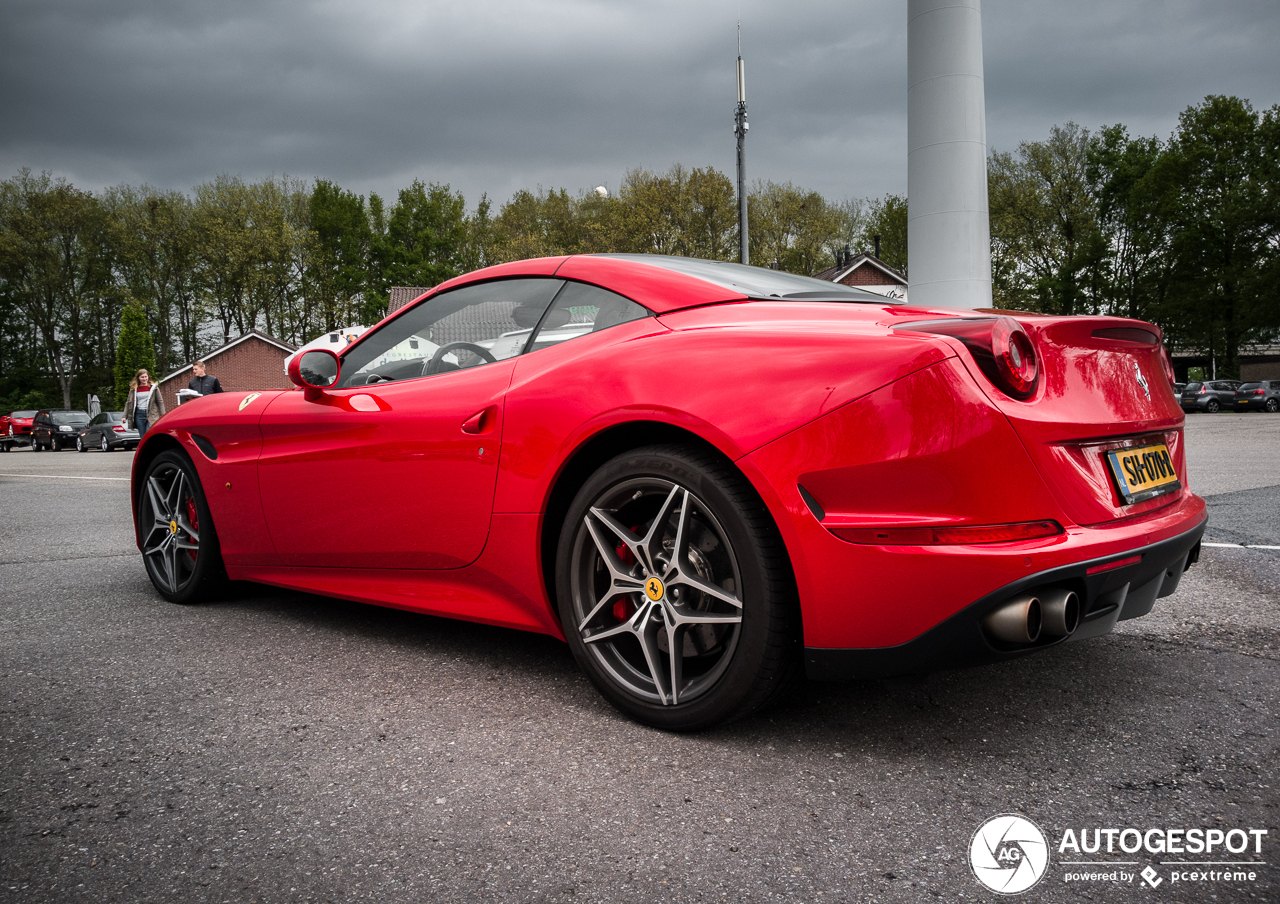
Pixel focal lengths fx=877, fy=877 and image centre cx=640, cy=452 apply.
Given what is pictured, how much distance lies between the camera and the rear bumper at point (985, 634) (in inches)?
70.7

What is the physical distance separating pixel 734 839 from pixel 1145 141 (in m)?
50.9

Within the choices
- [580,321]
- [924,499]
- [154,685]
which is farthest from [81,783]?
[924,499]

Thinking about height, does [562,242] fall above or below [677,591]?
above

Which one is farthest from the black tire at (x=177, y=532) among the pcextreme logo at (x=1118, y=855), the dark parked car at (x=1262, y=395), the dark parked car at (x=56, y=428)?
the dark parked car at (x=1262, y=395)

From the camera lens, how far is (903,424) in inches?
72.6

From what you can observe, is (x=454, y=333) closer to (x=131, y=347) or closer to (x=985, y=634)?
(x=985, y=634)

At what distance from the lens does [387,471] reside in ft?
9.20

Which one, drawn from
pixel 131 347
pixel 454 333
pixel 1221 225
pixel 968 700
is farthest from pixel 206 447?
pixel 131 347

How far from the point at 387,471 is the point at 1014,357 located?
1876mm

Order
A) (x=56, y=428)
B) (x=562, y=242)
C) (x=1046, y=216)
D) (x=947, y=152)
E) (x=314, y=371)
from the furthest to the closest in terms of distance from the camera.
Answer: (x=562, y=242) → (x=1046, y=216) → (x=56, y=428) → (x=947, y=152) → (x=314, y=371)

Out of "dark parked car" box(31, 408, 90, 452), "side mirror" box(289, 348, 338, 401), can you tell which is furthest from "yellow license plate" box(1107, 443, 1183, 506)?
"dark parked car" box(31, 408, 90, 452)

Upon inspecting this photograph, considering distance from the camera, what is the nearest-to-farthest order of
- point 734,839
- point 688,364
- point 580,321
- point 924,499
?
point 734,839 → point 924,499 → point 688,364 → point 580,321

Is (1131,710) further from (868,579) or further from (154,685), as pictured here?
(154,685)

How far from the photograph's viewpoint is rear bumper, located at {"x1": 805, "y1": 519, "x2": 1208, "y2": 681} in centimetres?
180
